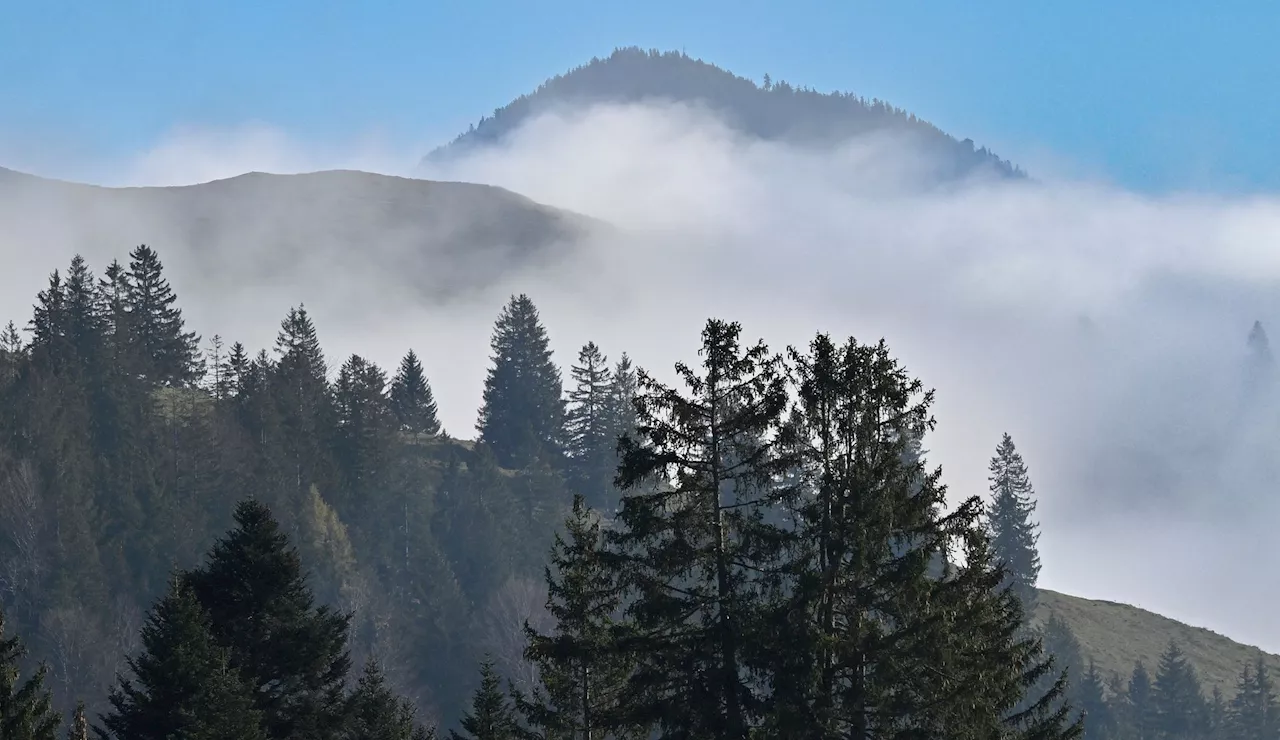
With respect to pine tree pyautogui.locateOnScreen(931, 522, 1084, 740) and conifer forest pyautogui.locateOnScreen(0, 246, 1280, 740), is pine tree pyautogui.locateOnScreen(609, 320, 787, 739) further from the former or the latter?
pine tree pyautogui.locateOnScreen(931, 522, 1084, 740)

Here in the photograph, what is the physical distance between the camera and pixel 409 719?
138 ft

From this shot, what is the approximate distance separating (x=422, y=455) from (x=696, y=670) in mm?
122661

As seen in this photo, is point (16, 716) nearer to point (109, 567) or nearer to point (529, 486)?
point (109, 567)

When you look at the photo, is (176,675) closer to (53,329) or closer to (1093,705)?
(1093,705)

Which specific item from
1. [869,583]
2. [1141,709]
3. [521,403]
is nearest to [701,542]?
[869,583]

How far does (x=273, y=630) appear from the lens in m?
33.6

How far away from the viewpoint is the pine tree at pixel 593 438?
14438 cm

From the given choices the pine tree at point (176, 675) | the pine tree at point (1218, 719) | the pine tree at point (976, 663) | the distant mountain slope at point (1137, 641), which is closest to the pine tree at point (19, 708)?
the pine tree at point (176, 675)

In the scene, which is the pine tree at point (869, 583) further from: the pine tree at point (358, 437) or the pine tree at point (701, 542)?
the pine tree at point (358, 437)

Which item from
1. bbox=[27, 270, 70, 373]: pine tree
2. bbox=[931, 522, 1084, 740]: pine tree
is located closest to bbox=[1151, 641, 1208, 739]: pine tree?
bbox=[27, 270, 70, 373]: pine tree

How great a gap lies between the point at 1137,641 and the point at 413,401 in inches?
2876

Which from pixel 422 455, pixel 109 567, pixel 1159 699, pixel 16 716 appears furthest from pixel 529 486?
pixel 16 716

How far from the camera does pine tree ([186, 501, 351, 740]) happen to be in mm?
33500

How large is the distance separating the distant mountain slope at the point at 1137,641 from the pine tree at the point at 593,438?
42.6m
